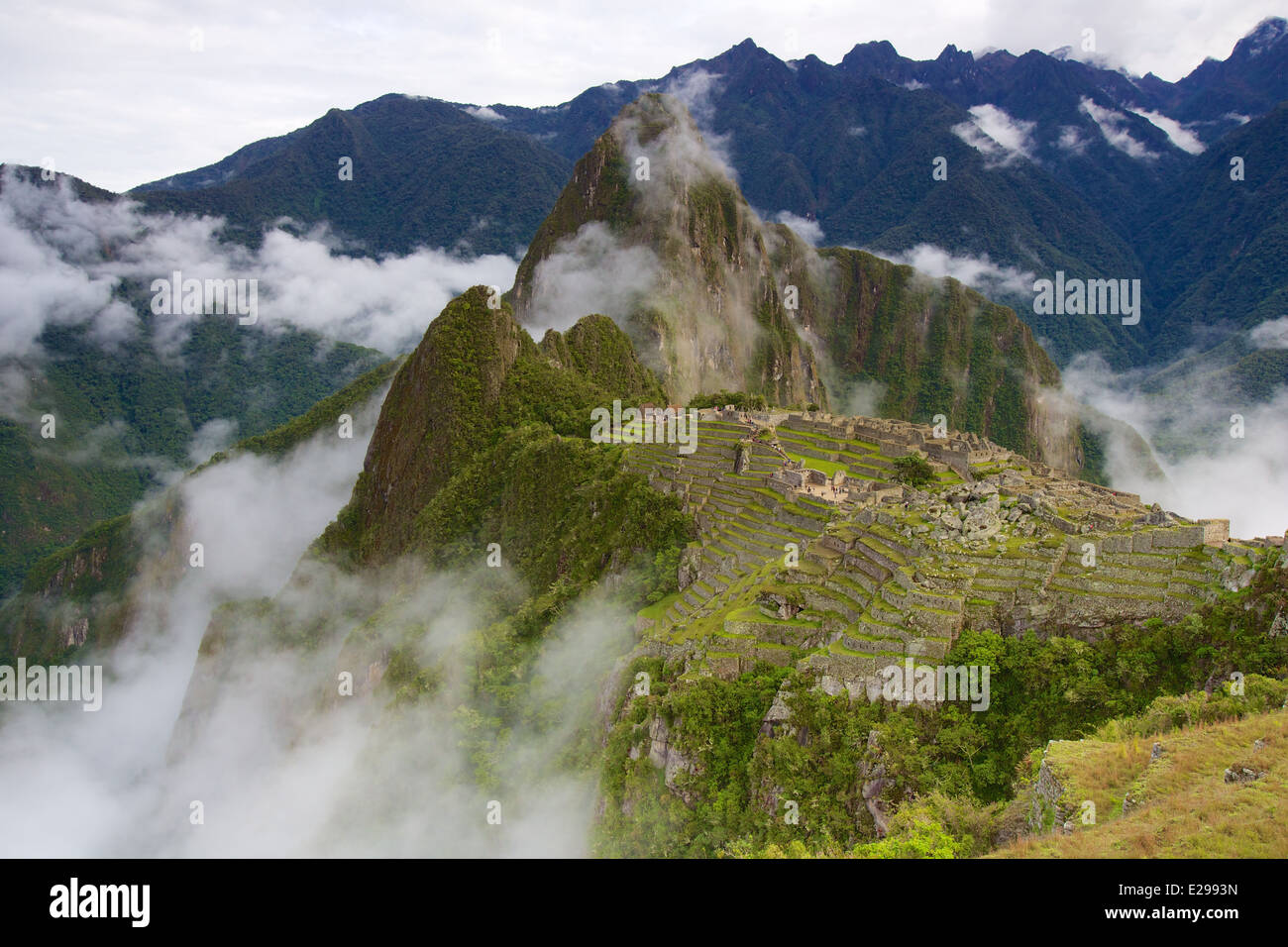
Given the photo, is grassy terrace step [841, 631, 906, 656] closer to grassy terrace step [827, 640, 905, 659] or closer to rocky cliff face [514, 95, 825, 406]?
grassy terrace step [827, 640, 905, 659]

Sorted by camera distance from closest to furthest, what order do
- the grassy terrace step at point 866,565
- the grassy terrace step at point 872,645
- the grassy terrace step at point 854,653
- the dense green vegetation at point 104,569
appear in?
the grassy terrace step at point 854,653 < the grassy terrace step at point 872,645 < the grassy terrace step at point 866,565 < the dense green vegetation at point 104,569

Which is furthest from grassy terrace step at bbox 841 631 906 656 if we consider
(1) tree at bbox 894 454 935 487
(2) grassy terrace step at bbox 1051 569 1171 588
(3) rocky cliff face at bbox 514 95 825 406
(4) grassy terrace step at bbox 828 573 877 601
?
(3) rocky cliff face at bbox 514 95 825 406

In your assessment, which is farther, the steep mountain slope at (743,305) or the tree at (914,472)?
the steep mountain slope at (743,305)

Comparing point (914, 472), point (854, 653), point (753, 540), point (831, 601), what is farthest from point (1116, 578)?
point (914, 472)

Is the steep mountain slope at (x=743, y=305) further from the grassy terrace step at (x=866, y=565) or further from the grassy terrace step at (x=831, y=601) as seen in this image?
the grassy terrace step at (x=831, y=601)

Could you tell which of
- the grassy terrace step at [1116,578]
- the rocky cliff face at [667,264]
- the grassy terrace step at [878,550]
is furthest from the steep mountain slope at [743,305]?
the grassy terrace step at [1116,578]
